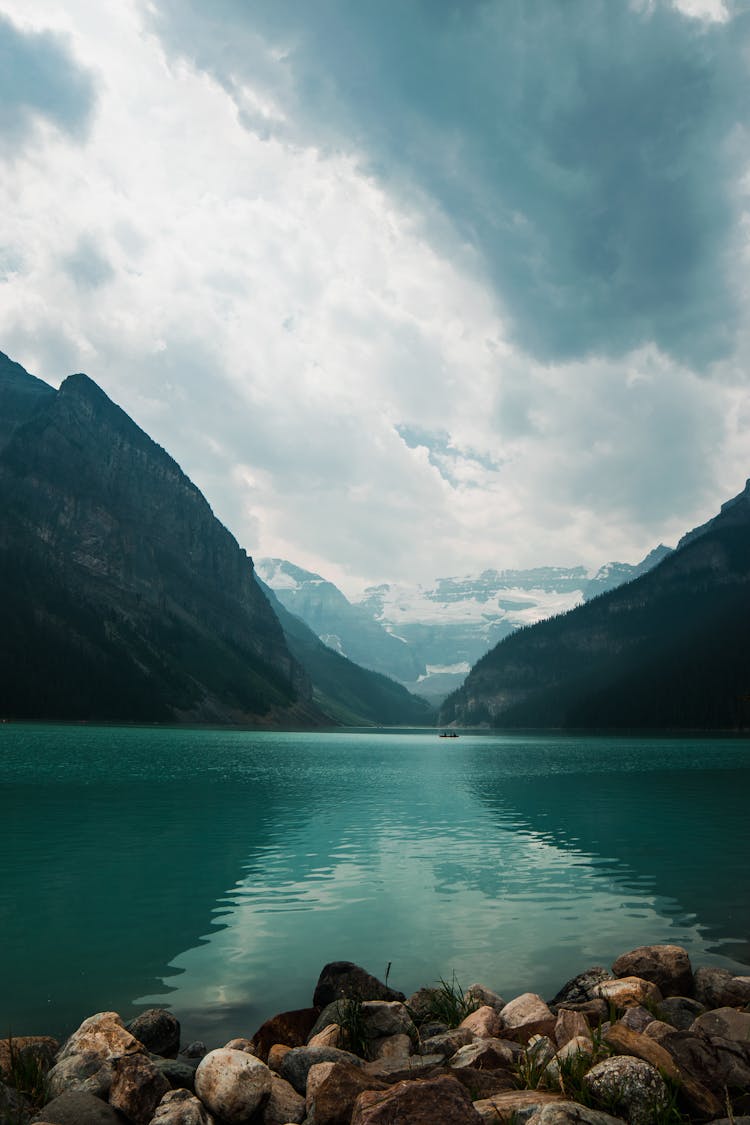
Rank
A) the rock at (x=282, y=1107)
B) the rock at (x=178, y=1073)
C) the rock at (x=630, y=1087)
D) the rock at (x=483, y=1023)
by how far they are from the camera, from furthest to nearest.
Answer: the rock at (x=483, y=1023)
the rock at (x=178, y=1073)
the rock at (x=282, y=1107)
the rock at (x=630, y=1087)

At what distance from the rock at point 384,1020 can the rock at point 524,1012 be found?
2.16m

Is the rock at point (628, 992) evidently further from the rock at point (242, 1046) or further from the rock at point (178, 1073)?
the rock at point (178, 1073)

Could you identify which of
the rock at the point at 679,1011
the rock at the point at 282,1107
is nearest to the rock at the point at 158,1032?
the rock at the point at 282,1107

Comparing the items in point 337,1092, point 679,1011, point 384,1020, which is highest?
point 337,1092

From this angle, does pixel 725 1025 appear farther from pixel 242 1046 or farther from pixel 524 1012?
pixel 242 1046

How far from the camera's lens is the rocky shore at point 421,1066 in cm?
1046

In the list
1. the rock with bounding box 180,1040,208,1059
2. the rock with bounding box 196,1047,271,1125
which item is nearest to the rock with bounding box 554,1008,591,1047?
the rock with bounding box 196,1047,271,1125

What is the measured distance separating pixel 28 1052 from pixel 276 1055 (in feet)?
16.0

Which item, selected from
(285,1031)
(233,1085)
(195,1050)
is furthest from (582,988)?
(233,1085)

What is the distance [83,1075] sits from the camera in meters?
13.2

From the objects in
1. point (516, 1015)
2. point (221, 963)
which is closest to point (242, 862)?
point (221, 963)

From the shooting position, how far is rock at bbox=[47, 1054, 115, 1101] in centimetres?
1275

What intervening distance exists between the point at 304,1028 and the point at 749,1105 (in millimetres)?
9848

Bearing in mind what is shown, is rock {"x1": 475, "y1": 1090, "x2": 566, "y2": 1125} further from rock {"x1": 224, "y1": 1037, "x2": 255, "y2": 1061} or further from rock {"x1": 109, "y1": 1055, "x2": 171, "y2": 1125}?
rock {"x1": 224, "y1": 1037, "x2": 255, "y2": 1061}
